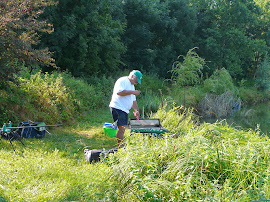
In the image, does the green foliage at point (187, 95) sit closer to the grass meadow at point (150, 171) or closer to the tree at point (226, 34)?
the grass meadow at point (150, 171)

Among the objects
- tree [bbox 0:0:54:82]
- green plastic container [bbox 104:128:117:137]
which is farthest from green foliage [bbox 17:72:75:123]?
green plastic container [bbox 104:128:117:137]

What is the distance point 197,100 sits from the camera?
730 inches

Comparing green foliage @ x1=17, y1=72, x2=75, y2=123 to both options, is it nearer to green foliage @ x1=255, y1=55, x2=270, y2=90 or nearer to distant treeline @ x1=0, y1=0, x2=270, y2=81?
distant treeline @ x1=0, y1=0, x2=270, y2=81

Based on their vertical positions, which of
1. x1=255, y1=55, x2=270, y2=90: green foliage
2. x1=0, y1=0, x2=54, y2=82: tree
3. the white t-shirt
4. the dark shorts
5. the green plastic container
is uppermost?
x1=0, y1=0, x2=54, y2=82: tree

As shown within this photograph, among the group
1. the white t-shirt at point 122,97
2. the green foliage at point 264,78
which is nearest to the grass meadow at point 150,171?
the white t-shirt at point 122,97

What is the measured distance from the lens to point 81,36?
51.5 ft

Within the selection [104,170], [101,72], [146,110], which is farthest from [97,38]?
[104,170]

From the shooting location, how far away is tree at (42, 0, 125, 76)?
15.4 meters

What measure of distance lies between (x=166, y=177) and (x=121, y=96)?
2.39m

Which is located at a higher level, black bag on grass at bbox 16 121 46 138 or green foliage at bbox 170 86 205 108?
black bag on grass at bbox 16 121 46 138

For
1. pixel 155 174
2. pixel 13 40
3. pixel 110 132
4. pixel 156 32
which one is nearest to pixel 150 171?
pixel 155 174

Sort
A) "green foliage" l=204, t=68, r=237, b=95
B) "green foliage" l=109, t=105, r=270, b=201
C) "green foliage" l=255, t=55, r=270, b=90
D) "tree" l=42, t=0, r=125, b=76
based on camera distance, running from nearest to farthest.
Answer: "green foliage" l=109, t=105, r=270, b=201 → "tree" l=42, t=0, r=125, b=76 → "green foliage" l=204, t=68, r=237, b=95 → "green foliage" l=255, t=55, r=270, b=90

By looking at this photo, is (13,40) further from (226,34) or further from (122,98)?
(226,34)

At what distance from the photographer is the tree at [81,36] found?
50.4 ft
